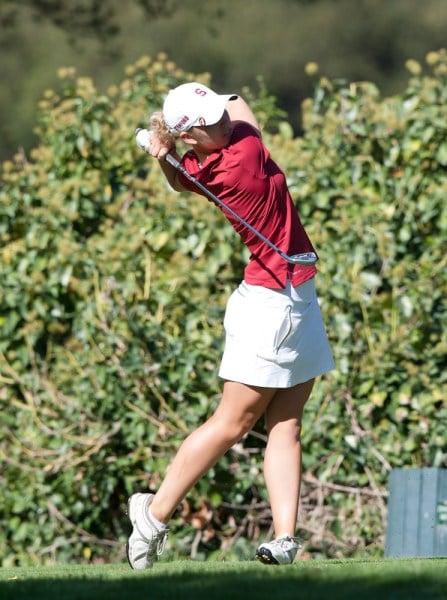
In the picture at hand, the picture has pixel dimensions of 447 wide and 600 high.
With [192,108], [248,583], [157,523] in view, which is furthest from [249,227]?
[248,583]

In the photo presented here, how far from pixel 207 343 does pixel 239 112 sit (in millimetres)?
1829

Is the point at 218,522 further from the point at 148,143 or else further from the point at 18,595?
the point at 18,595

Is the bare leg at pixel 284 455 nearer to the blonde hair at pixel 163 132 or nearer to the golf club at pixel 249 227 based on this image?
the golf club at pixel 249 227

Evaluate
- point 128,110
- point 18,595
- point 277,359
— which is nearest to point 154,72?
point 128,110

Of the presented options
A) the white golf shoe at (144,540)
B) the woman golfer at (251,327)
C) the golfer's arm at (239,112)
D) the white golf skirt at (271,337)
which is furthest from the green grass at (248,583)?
the golfer's arm at (239,112)

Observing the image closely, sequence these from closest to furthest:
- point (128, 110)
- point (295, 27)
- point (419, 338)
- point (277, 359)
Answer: point (277, 359) → point (419, 338) → point (128, 110) → point (295, 27)

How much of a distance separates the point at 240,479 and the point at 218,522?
0.34m

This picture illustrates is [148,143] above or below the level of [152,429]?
above

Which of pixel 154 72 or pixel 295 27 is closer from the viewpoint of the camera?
pixel 154 72

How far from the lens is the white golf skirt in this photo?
423 centimetres

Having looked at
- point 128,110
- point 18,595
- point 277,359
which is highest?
point 128,110

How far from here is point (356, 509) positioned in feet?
19.8

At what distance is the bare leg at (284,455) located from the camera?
4352mm

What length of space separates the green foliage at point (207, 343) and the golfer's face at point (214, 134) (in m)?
1.87
